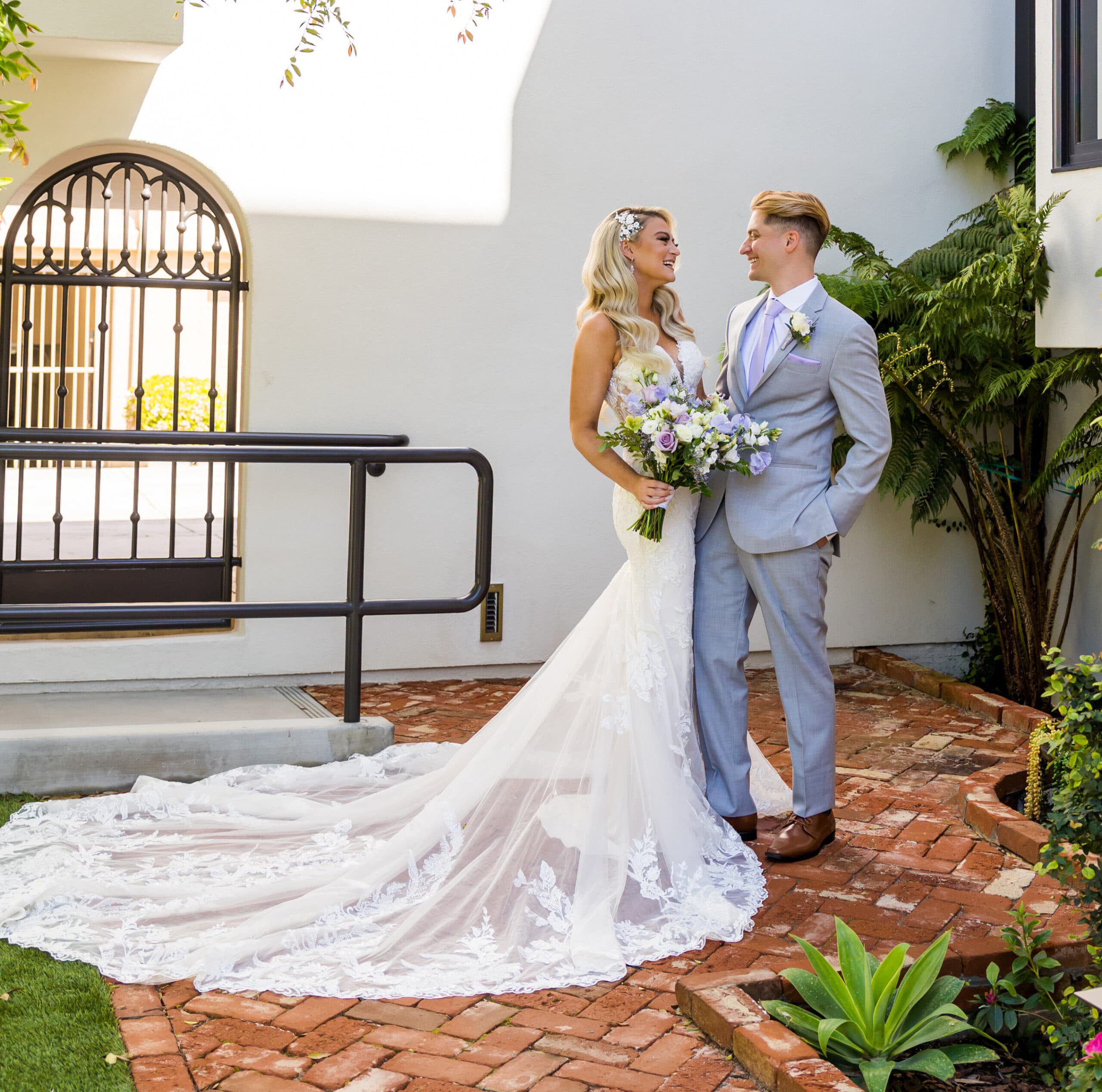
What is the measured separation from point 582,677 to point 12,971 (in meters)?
1.80

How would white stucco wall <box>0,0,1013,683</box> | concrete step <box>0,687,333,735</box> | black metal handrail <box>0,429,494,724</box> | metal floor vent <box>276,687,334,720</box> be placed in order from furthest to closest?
white stucco wall <box>0,0,1013,683</box>, metal floor vent <box>276,687,334,720</box>, concrete step <box>0,687,333,735</box>, black metal handrail <box>0,429,494,724</box>

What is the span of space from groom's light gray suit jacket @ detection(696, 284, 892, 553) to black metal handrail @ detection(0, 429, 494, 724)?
1.20m

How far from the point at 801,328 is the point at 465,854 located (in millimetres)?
1852

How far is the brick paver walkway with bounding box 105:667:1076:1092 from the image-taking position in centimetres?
271

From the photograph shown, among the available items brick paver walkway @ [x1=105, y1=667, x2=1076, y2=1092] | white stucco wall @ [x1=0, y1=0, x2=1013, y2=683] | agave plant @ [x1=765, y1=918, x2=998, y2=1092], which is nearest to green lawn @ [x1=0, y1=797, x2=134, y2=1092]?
brick paver walkway @ [x1=105, y1=667, x2=1076, y2=1092]

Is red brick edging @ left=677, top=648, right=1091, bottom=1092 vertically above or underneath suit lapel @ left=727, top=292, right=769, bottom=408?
underneath

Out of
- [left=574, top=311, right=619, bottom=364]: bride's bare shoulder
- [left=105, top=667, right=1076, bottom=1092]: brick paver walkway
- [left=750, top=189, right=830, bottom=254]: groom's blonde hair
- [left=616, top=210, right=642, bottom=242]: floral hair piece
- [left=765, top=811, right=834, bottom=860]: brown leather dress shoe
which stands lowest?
[left=105, top=667, right=1076, bottom=1092]: brick paver walkway

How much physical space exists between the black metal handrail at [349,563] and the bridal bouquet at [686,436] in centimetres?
100

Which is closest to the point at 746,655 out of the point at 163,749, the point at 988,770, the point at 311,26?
the point at 988,770

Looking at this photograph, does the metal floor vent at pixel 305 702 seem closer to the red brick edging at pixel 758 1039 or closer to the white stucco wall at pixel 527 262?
the white stucco wall at pixel 527 262

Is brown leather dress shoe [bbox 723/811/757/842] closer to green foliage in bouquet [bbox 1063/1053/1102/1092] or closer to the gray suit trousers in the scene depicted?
the gray suit trousers

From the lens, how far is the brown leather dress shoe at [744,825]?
414 centimetres

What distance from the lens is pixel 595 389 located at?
4.11 metres

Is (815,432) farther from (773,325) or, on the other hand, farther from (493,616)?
(493,616)
